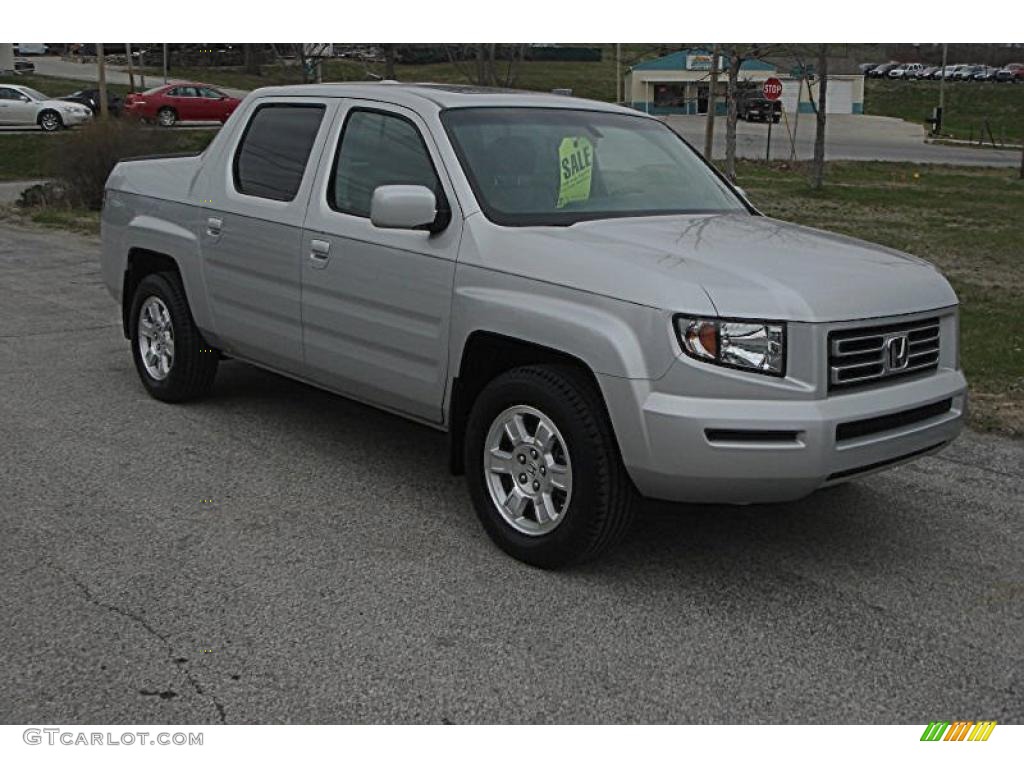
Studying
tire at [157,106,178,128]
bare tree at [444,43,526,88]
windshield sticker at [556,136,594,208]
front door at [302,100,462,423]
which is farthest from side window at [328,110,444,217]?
tire at [157,106,178,128]

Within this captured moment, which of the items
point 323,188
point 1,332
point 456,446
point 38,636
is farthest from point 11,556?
point 1,332

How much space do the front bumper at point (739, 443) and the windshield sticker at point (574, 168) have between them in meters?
1.27

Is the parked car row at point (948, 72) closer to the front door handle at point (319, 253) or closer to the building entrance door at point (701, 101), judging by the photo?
the building entrance door at point (701, 101)

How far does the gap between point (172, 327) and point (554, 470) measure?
3184 millimetres

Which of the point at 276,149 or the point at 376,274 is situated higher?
the point at 276,149

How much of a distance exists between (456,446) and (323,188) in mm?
1513

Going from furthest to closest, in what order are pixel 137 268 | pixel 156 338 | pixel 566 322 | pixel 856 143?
1. pixel 856 143
2. pixel 137 268
3. pixel 156 338
4. pixel 566 322

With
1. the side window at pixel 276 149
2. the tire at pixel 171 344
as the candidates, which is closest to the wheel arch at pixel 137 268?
the tire at pixel 171 344

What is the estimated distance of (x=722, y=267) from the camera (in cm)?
471

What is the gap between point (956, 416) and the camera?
5.06 metres

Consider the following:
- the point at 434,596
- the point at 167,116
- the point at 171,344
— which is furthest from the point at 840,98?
the point at 434,596

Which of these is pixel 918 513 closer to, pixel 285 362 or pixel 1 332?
pixel 285 362

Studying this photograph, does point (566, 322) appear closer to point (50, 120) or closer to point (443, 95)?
point (443, 95)
